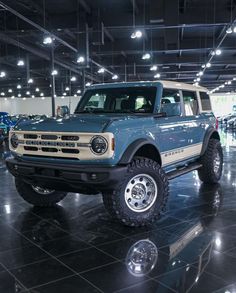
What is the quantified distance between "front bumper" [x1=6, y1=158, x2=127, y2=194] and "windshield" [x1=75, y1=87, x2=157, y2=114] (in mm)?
1357

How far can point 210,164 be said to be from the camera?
267 inches

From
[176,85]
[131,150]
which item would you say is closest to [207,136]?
[176,85]

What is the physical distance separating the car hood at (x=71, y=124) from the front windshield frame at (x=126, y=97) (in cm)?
73

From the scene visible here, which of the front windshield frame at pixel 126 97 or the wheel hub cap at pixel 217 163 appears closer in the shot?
the front windshield frame at pixel 126 97

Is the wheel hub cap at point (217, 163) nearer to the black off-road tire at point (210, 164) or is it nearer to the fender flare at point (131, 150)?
the black off-road tire at point (210, 164)

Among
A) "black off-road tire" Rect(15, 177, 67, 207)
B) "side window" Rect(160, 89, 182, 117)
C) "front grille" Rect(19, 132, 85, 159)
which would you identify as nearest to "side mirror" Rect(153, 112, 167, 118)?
"side window" Rect(160, 89, 182, 117)

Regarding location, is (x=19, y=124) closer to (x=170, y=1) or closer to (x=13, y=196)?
(x=13, y=196)

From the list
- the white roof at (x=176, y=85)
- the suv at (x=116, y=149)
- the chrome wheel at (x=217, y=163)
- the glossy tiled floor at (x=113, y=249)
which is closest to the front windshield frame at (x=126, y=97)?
the suv at (x=116, y=149)

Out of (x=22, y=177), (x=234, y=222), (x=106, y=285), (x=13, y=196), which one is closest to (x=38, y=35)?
(x=13, y=196)

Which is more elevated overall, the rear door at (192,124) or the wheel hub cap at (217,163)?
the rear door at (192,124)

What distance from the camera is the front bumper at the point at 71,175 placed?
418cm

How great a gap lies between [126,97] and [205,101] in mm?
2121

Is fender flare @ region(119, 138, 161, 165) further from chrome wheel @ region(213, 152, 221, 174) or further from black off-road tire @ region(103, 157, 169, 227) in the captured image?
chrome wheel @ region(213, 152, 221, 174)

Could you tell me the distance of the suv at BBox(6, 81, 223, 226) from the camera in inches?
168
